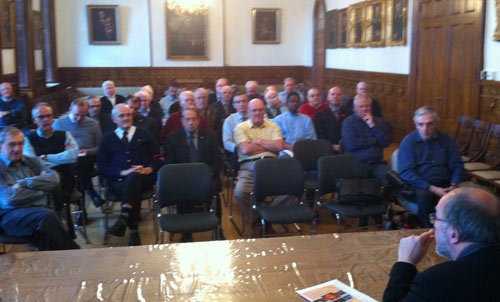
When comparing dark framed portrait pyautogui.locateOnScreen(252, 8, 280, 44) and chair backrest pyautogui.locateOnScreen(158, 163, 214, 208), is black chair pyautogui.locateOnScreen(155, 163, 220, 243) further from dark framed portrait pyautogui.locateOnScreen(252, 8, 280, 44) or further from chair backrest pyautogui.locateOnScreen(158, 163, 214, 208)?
dark framed portrait pyautogui.locateOnScreen(252, 8, 280, 44)

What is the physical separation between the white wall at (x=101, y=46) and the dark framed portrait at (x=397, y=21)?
755cm

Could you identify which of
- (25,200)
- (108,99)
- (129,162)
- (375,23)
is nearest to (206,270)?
(25,200)

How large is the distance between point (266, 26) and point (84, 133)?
10179 millimetres

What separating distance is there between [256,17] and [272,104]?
7924 mm

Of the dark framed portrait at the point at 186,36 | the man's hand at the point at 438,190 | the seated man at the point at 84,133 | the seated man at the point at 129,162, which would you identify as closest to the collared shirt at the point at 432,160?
the man's hand at the point at 438,190

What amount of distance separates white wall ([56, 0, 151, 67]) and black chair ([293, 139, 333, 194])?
34.1 ft

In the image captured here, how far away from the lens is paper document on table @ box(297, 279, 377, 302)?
2.51 metres

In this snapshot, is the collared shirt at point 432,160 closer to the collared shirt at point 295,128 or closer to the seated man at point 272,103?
the collared shirt at point 295,128

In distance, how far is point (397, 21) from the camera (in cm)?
1023

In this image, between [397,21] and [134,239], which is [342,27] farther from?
[134,239]

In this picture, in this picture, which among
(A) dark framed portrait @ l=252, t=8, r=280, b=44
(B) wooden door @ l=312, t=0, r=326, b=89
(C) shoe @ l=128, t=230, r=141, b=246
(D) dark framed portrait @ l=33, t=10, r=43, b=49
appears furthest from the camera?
(A) dark framed portrait @ l=252, t=8, r=280, b=44

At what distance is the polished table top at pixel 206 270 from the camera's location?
262 cm

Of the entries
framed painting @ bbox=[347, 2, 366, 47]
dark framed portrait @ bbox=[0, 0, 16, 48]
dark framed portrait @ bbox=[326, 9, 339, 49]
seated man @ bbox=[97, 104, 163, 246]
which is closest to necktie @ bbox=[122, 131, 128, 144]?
seated man @ bbox=[97, 104, 163, 246]

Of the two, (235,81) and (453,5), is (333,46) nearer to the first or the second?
(235,81)
